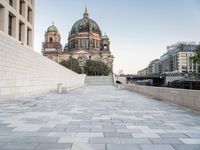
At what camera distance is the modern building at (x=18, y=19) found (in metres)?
24.0

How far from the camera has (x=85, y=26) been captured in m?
106

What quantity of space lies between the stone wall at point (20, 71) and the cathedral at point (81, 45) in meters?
83.0

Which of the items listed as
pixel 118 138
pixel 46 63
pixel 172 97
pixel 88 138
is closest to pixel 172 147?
pixel 118 138

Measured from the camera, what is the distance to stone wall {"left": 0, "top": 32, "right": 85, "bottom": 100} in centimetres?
1128

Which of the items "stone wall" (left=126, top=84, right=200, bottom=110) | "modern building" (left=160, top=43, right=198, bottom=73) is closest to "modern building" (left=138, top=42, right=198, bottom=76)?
"modern building" (left=160, top=43, right=198, bottom=73)

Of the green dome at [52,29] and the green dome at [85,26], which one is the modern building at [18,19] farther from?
the green dome at [85,26]

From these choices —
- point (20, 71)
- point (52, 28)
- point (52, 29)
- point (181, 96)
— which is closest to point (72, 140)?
point (181, 96)

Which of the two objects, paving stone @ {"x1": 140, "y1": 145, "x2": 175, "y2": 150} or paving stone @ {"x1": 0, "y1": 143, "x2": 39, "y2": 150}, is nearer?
paving stone @ {"x1": 0, "y1": 143, "x2": 39, "y2": 150}

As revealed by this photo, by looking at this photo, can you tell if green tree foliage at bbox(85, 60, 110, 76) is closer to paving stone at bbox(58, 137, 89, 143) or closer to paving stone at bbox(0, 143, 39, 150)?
paving stone at bbox(58, 137, 89, 143)

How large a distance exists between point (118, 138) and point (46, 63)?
1632cm

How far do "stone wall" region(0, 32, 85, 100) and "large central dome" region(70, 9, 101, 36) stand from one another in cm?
8885

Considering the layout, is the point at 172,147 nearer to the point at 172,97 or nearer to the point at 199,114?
the point at 199,114

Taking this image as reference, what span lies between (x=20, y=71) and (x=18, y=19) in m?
16.7

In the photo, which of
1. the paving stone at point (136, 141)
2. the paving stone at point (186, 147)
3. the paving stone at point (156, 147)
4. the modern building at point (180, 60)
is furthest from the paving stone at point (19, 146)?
the modern building at point (180, 60)
